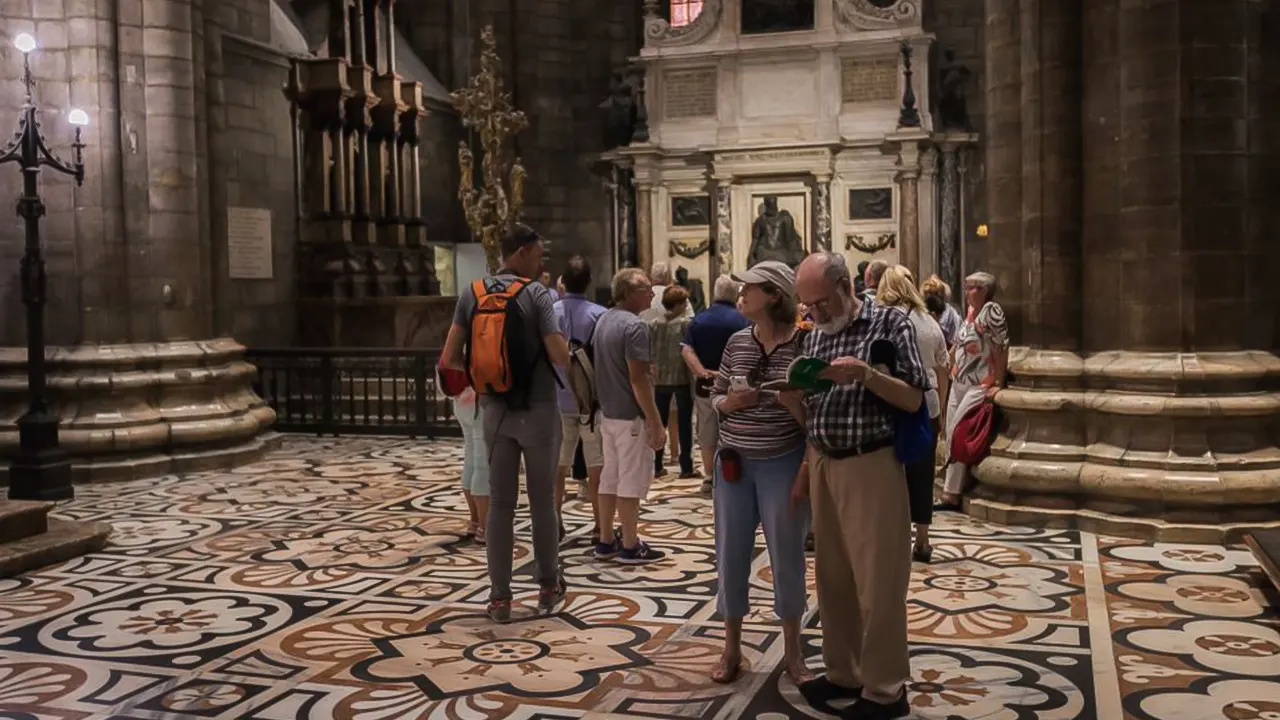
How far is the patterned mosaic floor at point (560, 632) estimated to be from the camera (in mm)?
4598

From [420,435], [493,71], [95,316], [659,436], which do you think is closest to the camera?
[659,436]

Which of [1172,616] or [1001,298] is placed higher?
[1001,298]

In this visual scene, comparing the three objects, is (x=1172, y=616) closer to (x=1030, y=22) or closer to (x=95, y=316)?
(x=1030, y=22)

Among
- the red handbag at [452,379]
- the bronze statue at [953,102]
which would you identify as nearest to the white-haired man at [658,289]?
the red handbag at [452,379]

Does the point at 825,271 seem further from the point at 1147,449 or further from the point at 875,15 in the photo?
the point at 875,15

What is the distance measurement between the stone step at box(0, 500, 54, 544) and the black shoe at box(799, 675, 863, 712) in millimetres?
5079

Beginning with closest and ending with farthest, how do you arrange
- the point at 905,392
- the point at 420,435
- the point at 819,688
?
the point at 905,392
the point at 819,688
the point at 420,435

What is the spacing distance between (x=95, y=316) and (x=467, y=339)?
6.33m

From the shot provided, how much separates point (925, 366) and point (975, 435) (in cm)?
185

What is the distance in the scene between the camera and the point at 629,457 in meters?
6.77

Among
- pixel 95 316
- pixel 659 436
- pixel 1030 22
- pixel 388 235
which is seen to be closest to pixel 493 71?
pixel 388 235

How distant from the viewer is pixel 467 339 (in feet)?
18.7

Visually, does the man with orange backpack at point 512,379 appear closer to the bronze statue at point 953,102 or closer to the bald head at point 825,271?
the bald head at point 825,271

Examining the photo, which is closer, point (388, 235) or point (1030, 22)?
point (1030, 22)
